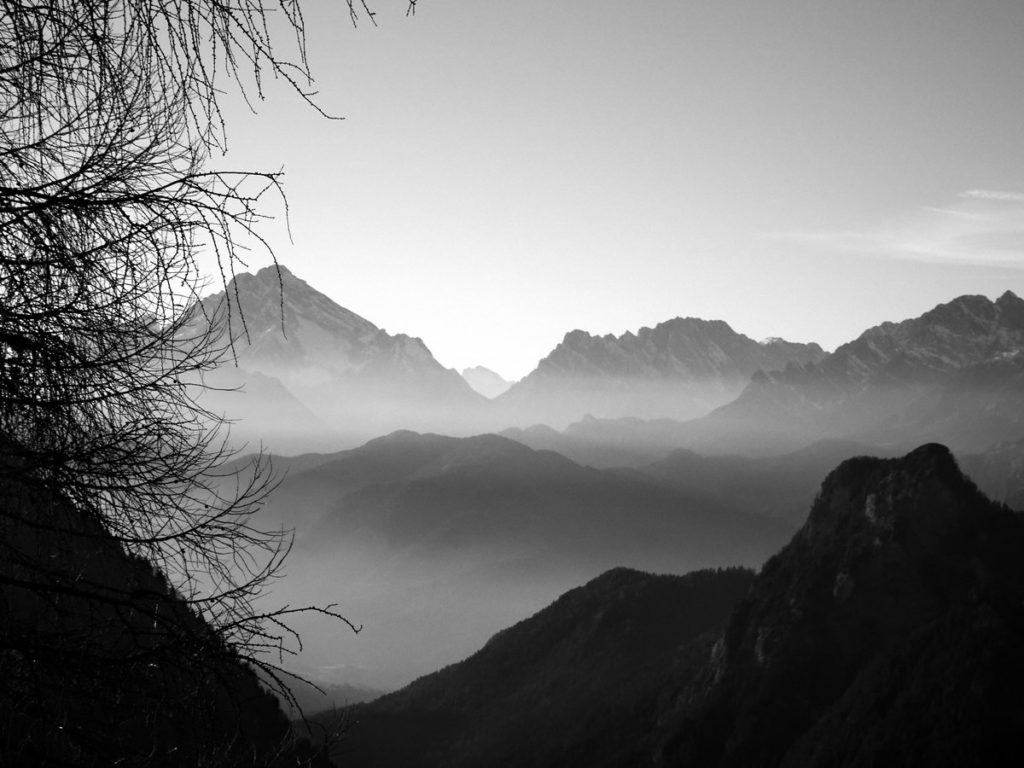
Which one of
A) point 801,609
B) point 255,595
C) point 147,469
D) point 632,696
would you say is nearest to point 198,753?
point 255,595

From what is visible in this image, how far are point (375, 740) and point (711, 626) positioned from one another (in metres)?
77.1

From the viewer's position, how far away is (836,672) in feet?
460

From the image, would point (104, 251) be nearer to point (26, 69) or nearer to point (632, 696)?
point (26, 69)

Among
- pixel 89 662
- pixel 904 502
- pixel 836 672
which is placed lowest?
pixel 836 672

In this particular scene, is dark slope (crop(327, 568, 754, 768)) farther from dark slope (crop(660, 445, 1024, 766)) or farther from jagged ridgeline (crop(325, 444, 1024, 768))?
dark slope (crop(660, 445, 1024, 766))

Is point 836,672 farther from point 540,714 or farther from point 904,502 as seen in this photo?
point 540,714

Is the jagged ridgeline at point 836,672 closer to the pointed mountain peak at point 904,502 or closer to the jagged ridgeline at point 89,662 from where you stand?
the pointed mountain peak at point 904,502

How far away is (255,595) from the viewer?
534 centimetres

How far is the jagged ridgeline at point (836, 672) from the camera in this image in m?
117

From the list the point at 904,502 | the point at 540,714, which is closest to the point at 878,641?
the point at 904,502

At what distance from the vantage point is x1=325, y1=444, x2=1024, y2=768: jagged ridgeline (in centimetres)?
11725

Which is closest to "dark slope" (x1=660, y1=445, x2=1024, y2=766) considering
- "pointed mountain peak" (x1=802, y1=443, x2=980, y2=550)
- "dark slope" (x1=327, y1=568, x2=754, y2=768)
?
"pointed mountain peak" (x1=802, y1=443, x2=980, y2=550)

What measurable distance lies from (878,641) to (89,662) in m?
156

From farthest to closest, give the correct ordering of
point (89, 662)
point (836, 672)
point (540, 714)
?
point (540, 714) < point (836, 672) < point (89, 662)
